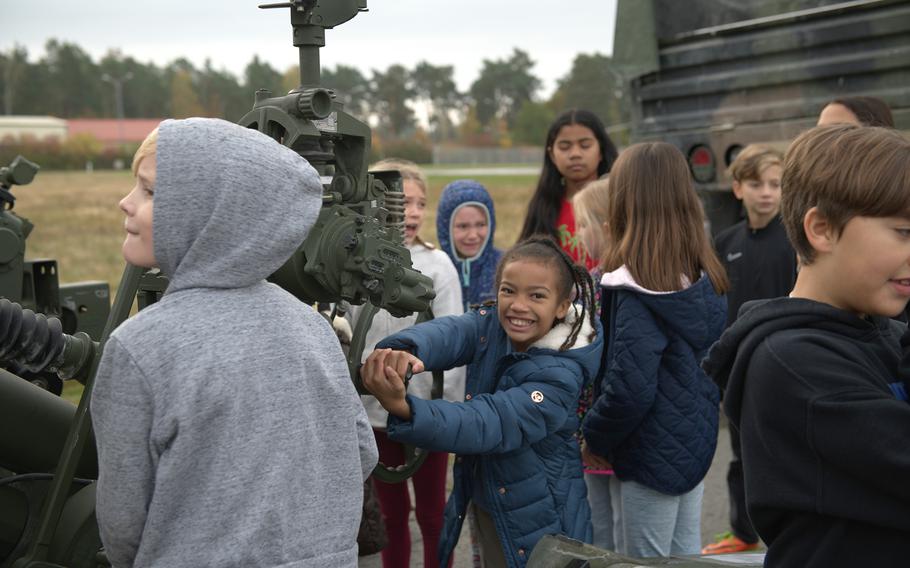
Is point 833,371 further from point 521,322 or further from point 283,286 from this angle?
point 283,286

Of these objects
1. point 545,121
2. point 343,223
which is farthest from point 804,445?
point 545,121

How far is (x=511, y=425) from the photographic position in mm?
2641

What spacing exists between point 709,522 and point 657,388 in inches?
67.6

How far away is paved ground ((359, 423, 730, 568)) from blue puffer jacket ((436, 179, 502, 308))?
111cm

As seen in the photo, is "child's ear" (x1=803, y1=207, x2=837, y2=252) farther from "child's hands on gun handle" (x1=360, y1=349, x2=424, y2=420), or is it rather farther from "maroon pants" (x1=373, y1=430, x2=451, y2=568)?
"maroon pants" (x1=373, y1=430, x2=451, y2=568)

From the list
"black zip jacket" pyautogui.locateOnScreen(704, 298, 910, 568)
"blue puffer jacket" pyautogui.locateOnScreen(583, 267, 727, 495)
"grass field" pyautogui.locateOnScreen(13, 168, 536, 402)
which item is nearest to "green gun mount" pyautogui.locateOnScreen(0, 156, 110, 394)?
"blue puffer jacket" pyautogui.locateOnScreen(583, 267, 727, 495)

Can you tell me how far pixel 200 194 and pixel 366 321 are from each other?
118 cm

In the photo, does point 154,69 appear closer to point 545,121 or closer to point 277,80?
point 277,80

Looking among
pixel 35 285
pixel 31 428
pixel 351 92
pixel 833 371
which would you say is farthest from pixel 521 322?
pixel 351 92

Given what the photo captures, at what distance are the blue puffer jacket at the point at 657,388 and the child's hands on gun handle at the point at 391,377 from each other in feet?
2.90

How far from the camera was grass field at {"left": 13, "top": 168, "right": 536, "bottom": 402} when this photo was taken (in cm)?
1416

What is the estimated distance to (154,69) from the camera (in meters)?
74.7

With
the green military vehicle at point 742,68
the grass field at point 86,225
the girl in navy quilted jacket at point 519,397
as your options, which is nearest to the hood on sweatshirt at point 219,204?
the girl in navy quilted jacket at point 519,397

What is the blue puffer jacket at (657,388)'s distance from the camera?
10.3 feet
